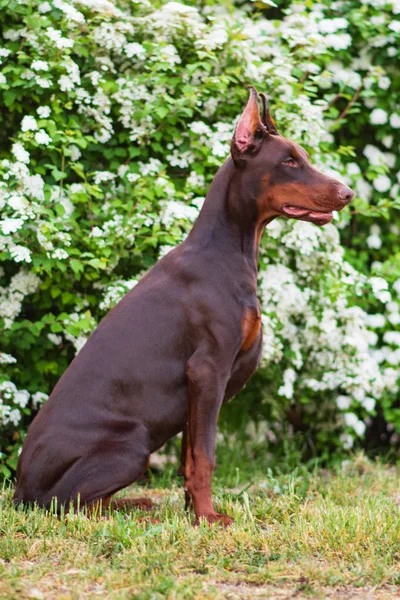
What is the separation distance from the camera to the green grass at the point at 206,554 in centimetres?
275

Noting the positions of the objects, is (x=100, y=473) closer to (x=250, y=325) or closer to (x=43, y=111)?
(x=250, y=325)

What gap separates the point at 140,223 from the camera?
A: 15.9ft

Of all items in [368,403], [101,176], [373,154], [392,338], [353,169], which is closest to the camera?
[101,176]

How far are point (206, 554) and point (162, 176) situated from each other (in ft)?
8.38

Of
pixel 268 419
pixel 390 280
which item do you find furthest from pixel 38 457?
pixel 390 280

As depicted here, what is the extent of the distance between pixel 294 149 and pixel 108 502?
69.9 inches

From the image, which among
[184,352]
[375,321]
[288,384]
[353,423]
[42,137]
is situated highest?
[42,137]

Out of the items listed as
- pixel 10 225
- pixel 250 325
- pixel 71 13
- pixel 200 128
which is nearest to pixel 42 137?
pixel 10 225

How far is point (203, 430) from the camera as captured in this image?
11.7 feet

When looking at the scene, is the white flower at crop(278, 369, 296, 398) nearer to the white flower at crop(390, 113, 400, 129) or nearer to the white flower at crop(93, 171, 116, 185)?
the white flower at crop(93, 171, 116, 185)

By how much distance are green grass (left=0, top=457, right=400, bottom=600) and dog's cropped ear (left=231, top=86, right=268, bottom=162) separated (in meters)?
1.60

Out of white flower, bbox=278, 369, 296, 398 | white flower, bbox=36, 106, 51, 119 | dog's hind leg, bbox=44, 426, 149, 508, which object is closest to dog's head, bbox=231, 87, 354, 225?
dog's hind leg, bbox=44, 426, 149, 508

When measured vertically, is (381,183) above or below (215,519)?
above

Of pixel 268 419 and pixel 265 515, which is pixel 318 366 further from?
pixel 265 515
